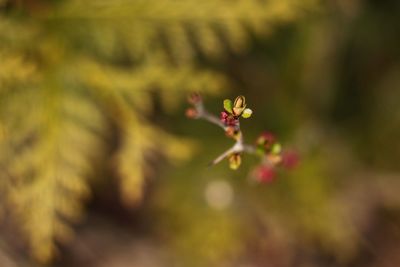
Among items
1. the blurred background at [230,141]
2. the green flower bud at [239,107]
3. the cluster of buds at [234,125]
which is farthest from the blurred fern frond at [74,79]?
the green flower bud at [239,107]

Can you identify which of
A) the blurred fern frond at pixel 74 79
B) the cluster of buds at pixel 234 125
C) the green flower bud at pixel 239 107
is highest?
the blurred fern frond at pixel 74 79

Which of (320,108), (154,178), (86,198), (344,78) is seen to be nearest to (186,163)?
(154,178)

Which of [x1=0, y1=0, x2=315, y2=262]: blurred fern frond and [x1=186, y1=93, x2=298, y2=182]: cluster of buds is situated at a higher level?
[x1=0, y1=0, x2=315, y2=262]: blurred fern frond

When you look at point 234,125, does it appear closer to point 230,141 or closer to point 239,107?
point 239,107

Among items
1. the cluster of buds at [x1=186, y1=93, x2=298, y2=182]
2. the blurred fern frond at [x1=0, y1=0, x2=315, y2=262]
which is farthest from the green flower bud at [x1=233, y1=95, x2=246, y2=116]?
the blurred fern frond at [x1=0, y1=0, x2=315, y2=262]

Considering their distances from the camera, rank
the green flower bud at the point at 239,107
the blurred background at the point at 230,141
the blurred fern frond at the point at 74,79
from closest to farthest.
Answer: the green flower bud at the point at 239,107, the blurred fern frond at the point at 74,79, the blurred background at the point at 230,141

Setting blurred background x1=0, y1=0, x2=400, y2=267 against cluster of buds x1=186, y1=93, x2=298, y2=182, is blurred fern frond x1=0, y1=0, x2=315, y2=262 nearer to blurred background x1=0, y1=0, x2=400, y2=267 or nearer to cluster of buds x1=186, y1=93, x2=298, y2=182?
blurred background x1=0, y1=0, x2=400, y2=267

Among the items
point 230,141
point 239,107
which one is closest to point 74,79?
point 230,141

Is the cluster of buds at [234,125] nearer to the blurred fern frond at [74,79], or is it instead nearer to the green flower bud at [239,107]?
the green flower bud at [239,107]

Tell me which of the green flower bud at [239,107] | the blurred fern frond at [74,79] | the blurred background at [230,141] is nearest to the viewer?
the green flower bud at [239,107]
